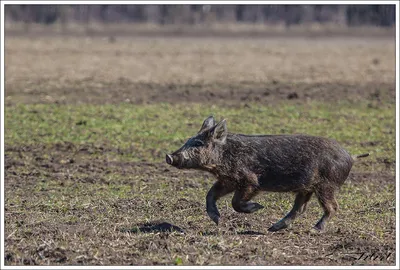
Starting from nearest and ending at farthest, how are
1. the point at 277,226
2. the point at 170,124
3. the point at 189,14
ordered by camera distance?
the point at 277,226, the point at 170,124, the point at 189,14

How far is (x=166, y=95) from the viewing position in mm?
20375

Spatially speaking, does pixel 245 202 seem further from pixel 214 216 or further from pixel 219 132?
pixel 219 132

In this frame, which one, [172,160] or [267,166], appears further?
[267,166]

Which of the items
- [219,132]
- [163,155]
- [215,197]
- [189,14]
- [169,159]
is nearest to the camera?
[169,159]

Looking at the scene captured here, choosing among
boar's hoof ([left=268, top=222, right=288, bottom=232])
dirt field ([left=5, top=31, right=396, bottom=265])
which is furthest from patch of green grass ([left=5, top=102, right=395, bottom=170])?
boar's hoof ([left=268, top=222, right=288, bottom=232])

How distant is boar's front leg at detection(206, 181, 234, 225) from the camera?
28.8 ft

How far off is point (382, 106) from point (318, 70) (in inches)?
339

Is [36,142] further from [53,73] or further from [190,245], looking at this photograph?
[53,73]

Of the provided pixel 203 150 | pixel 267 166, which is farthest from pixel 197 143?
pixel 267 166

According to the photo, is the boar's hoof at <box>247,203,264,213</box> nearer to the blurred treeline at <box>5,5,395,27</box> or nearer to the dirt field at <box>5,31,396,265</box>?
the dirt field at <box>5,31,396,265</box>

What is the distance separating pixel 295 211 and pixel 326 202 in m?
0.31

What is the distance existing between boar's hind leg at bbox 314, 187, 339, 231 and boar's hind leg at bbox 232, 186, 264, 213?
0.59 meters

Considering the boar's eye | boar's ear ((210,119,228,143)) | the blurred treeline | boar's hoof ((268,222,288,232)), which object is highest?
boar's ear ((210,119,228,143))

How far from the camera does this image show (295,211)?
29.4ft
